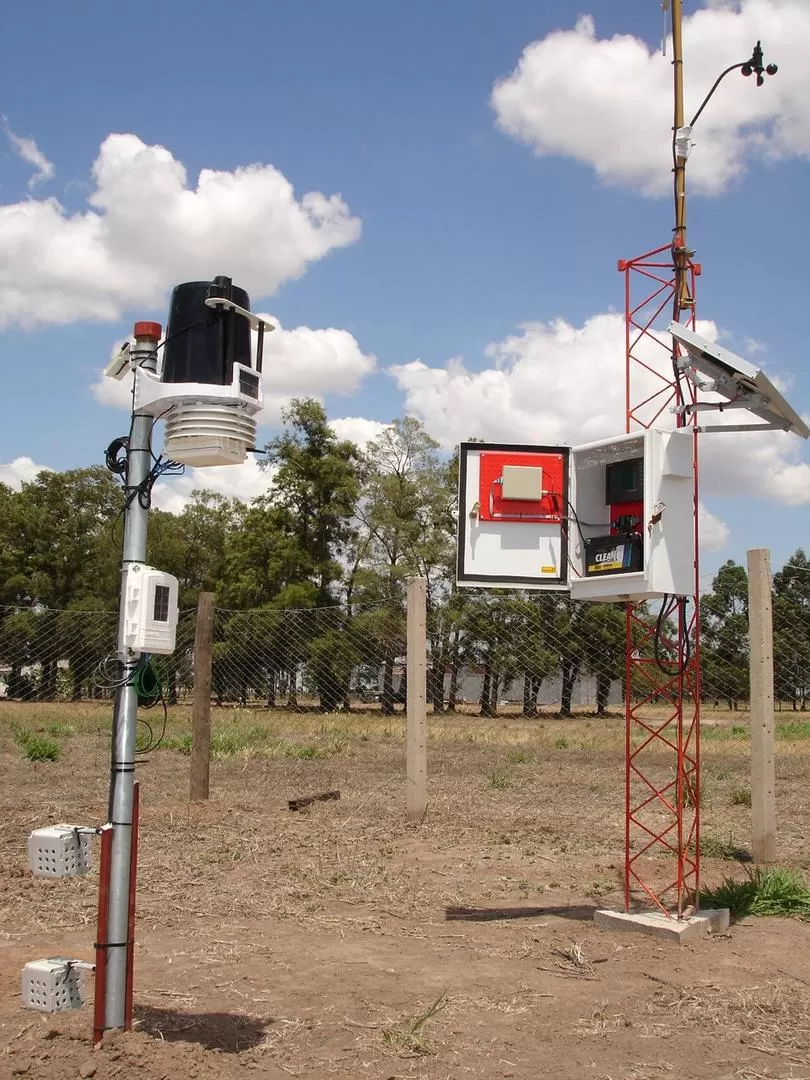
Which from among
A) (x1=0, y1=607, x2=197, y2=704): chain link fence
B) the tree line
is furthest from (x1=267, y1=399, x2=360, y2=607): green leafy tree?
(x1=0, y1=607, x2=197, y2=704): chain link fence

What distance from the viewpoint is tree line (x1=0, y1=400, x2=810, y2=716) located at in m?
17.7

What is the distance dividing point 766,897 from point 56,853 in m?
4.16

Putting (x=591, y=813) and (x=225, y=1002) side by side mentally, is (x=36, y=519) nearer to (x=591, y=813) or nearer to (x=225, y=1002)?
(x=591, y=813)

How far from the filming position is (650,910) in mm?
5773

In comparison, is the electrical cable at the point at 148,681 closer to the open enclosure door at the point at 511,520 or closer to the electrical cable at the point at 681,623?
the open enclosure door at the point at 511,520

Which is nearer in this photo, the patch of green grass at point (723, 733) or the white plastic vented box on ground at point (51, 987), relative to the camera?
the white plastic vented box on ground at point (51, 987)

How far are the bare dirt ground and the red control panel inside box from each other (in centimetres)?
219

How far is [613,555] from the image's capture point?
5.54 metres

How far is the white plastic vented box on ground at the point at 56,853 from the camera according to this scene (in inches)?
139

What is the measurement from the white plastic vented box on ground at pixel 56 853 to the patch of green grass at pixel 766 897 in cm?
383

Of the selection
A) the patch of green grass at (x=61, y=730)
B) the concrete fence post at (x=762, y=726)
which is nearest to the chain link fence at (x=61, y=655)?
the patch of green grass at (x=61, y=730)

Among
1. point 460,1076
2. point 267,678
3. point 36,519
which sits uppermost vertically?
point 36,519

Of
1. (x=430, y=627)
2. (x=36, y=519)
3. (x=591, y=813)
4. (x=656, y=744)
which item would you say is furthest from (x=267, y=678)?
(x=36, y=519)

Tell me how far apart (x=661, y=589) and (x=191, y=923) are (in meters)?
3.01
